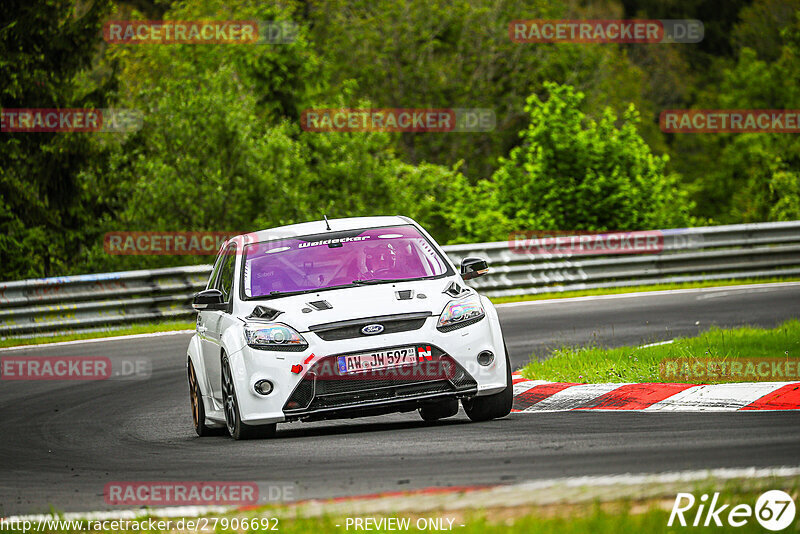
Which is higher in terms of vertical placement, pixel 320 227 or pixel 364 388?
pixel 320 227

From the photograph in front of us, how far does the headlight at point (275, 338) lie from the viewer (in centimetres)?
902

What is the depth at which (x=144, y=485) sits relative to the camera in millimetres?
7477

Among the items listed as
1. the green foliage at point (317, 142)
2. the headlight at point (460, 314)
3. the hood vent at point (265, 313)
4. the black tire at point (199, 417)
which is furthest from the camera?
the green foliage at point (317, 142)

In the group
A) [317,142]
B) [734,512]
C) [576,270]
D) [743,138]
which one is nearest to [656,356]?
[734,512]

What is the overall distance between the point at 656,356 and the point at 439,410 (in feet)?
8.47

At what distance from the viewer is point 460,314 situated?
30.3 ft

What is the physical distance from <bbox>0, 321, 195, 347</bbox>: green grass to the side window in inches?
324

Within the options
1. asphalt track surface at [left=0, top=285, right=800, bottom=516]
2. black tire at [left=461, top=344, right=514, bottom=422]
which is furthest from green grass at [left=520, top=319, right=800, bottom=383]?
black tire at [left=461, top=344, right=514, bottom=422]

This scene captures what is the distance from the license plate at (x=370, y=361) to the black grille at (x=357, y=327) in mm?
137

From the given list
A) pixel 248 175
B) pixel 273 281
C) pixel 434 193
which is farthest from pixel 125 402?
pixel 434 193

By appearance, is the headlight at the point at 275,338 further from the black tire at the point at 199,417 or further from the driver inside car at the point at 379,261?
the black tire at the point at 199,417

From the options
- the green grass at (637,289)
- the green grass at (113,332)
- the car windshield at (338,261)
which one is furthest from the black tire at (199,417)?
the green grass at (637,289)

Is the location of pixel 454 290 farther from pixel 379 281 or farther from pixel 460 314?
pixel 379 281

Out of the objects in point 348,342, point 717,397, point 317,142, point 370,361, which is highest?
point 317,142
